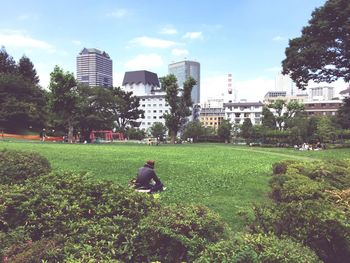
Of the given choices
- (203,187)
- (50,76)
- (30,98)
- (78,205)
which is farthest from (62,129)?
(78,205)

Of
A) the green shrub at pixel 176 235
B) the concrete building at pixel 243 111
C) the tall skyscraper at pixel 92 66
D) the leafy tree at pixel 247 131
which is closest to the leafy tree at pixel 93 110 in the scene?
the leafy tree at pixel 247 131

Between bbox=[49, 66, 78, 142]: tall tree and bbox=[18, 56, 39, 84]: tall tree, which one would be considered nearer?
bbox=[49, 66, 78, 142]: tall tree

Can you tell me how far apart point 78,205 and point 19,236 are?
0.82 metres

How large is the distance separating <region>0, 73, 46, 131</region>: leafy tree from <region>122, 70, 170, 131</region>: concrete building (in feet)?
258

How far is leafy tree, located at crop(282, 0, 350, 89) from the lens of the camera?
86.0ft

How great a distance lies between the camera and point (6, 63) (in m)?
66.2

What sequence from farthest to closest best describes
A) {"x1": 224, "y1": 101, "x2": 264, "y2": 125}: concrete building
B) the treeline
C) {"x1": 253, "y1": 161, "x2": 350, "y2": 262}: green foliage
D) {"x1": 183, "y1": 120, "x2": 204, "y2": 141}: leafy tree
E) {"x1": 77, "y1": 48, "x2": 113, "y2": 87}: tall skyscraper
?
{"x1": 77, "y1": 48, "x2": 113, "y2": 87}: tall skyscraper
{"x1": 224, "y1": 101, "x2": 264, "y2": 125}: concrete building
{"x1": 183, "y1": 120, "x2": 204, "y2": 141}: leafy tree
the treeline
{"x1": 253, "y1": 161, "x2": 350, "y2": 262}: green foliage

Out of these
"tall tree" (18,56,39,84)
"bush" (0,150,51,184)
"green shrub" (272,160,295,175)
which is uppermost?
"tall tree" (18,56,39,84)

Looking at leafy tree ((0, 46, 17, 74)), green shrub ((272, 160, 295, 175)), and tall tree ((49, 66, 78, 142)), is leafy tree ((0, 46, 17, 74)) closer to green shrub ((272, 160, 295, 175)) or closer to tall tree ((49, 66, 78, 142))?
tall tree ((49, 66, 78, 142))

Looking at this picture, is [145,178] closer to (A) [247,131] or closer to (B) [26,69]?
(B) [26,69]

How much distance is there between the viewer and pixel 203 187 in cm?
1102

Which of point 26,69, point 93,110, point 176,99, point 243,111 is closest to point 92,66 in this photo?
point 243,111

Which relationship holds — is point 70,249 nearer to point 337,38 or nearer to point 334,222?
point 334,222

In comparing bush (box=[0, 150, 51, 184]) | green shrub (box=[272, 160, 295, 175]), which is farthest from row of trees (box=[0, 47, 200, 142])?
bush (box=[0, 150, 51, 184])
